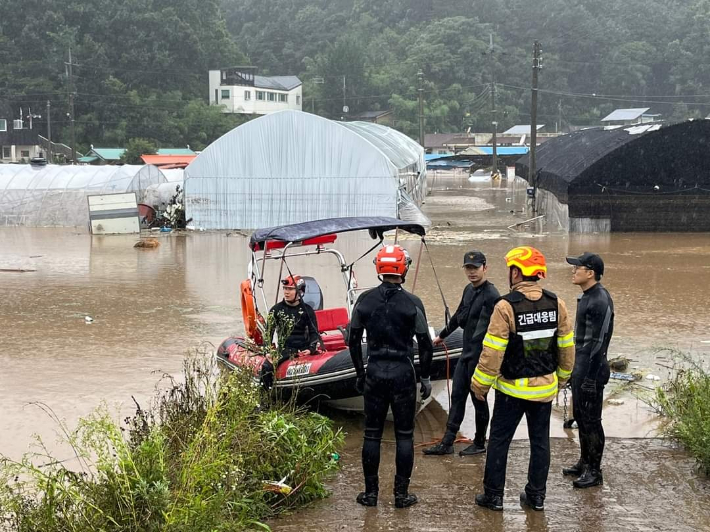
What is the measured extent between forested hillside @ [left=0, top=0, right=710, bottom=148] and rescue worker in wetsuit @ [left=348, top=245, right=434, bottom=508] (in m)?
64.7

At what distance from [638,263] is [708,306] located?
18.3 ft

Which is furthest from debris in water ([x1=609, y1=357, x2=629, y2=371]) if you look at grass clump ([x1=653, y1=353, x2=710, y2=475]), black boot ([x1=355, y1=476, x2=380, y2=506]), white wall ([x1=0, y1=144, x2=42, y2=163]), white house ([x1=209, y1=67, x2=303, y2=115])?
white house ([x1=209, y1=67, x2=303, y2=115])

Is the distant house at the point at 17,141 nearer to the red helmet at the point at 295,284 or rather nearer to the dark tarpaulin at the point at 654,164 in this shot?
the dark tarpaulin at the point at 654,164

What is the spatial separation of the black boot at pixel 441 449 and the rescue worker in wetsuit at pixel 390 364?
1.23m

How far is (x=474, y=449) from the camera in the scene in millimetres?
7383

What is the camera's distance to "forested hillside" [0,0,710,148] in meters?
70.4

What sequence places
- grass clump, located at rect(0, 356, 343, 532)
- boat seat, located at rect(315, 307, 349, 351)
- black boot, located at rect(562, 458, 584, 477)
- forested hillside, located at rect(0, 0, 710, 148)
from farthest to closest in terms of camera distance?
1. forested hillside, located at rect(0, 0, 710, 148)
2. boat seat, located at rect(315, 307, 349, 351)
3. black boot, located at rect(562, 458, 584, 477)
4. grass clump, located at rect(0, 356, 343, 532)

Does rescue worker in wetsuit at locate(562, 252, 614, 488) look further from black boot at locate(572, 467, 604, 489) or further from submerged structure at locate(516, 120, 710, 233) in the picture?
submerged structure at locate(516, 120, 710, 233)

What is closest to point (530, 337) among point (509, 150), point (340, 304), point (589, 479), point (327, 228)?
point (589, 479)

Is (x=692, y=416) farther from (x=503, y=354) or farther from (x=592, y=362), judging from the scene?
(x=503, y=354)

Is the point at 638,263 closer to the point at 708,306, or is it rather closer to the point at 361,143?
the point at 708,306

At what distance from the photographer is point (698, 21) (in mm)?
106875

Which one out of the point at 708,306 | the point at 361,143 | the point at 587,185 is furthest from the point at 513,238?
the point at 708,306

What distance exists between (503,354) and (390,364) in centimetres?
77
